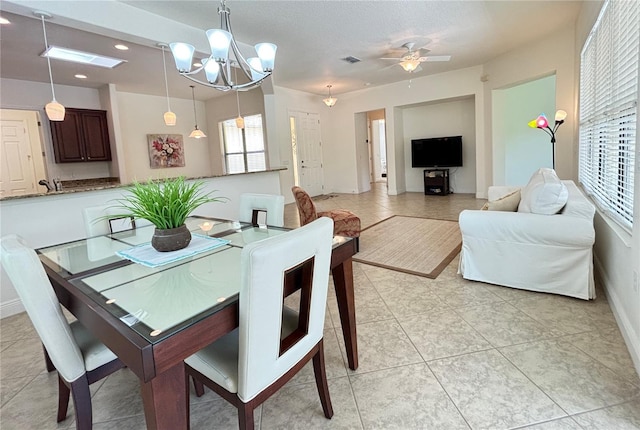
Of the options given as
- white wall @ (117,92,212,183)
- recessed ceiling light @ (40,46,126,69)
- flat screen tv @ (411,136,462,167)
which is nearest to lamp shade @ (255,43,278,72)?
recessed ceiling light @ (40,46,126,69)

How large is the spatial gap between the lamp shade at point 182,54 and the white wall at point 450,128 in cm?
673

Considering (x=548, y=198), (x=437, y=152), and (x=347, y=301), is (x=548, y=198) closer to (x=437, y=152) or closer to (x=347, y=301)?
(x=347, y=301)

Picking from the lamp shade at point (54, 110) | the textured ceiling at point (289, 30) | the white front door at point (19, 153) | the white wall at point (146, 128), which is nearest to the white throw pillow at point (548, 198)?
the textured ceiling at point (289, 30)

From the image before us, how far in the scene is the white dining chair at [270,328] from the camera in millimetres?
1034

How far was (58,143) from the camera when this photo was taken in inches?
229

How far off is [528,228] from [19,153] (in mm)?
7609

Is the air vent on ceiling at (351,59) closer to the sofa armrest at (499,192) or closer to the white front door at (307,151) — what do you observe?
the white front door at (307,151)

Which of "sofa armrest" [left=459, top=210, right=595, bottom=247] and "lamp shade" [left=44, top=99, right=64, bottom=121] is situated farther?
"lamp shade" [left=44, top=99, right=64, bottom=121]

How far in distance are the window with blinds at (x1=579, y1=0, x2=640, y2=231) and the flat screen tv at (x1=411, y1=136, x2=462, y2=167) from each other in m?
4.01

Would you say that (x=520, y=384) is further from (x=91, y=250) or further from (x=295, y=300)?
(x=91, y=250)

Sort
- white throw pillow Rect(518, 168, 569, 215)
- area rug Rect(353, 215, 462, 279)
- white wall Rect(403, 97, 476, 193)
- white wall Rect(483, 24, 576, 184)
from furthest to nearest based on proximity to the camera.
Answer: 1. white wall Rect(403, 97, 476, 193)
2. white wall Rect(483, 24, 576, 184)
3. area rug Rect(353, 215, 462, 279)
4. white throw pillow Rect(518, 168, 569, 215)

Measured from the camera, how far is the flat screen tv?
772 cm

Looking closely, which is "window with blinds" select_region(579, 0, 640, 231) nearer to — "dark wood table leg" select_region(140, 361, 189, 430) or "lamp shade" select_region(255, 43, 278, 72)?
"lamp shade" select_region(255, 43, 278, 72)

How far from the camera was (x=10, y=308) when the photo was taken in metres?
2.75
